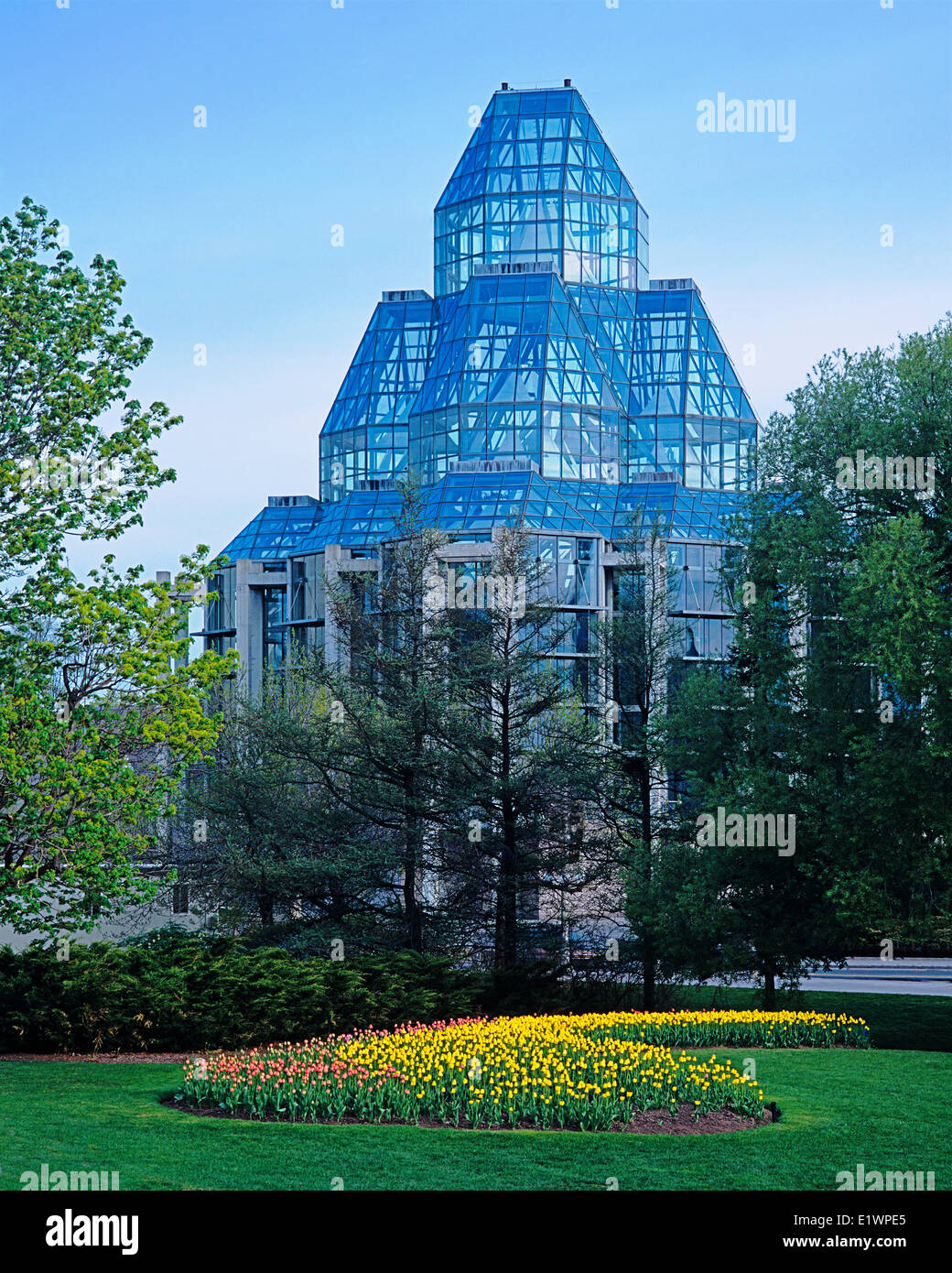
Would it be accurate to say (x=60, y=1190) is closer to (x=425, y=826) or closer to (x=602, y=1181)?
(x=602, y=1181)

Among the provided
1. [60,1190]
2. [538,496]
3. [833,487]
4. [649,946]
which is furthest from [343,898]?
[538,496]

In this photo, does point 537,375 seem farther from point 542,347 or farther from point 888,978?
point 888,978

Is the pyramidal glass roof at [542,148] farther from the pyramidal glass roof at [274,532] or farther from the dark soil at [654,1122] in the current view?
the dark soil at [654,1122]

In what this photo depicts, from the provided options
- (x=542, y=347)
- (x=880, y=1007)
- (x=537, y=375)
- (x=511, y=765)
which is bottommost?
(x=880, y=1007)

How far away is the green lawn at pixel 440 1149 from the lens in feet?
38.3

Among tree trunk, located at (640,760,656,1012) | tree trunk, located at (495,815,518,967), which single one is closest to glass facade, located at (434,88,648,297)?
tree trunk, located at (640,760,656,1012)

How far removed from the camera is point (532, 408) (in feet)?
225

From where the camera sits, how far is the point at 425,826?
28078 millimetres

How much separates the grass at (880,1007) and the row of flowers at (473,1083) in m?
10.3

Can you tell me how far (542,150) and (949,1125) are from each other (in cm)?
6937

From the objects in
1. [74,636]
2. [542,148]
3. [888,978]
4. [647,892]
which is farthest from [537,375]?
[74,636]

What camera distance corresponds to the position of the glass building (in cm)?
6494

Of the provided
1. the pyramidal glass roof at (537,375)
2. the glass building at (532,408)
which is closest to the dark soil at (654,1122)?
the glass building at (532,408)

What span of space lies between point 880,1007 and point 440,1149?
2011cm
